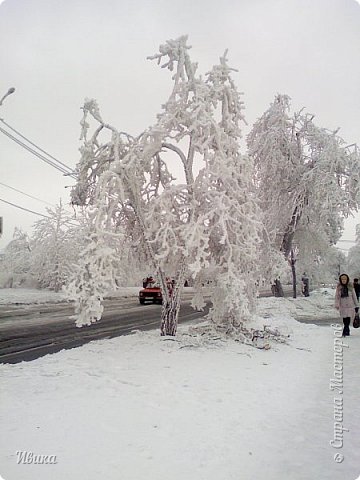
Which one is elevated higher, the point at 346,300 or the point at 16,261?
the point at 16,261

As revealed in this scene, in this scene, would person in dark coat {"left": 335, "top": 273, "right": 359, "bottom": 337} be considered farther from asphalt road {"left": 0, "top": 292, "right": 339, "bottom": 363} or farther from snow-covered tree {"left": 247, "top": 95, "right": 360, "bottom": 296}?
snow-covered tree {"left": 247, "top": 95, "right": 360, "bottom": 296}

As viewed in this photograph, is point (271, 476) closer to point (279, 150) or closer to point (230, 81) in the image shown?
point (230, 81)

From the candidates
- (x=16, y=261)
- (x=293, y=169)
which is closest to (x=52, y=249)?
(x=16, y=261)

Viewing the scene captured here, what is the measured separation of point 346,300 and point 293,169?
41.1 ft

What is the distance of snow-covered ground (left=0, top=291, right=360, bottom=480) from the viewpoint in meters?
3.33

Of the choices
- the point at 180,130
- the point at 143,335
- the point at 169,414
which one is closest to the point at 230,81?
the point at 180,130

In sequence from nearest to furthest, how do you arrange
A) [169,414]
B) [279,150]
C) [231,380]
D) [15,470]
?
[15,470] → [169,414] → [231,380] → [279,150]

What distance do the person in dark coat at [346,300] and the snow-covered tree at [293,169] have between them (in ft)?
32.2

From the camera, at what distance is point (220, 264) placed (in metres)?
8.70

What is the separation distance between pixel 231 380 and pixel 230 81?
5.87 metres

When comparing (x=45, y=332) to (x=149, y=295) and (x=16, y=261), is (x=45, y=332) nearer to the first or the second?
(x=149, y=295)

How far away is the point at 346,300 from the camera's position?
9719 millimetres

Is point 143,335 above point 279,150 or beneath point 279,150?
beneath

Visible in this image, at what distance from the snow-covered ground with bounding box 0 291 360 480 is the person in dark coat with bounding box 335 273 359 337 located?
2216 mm
